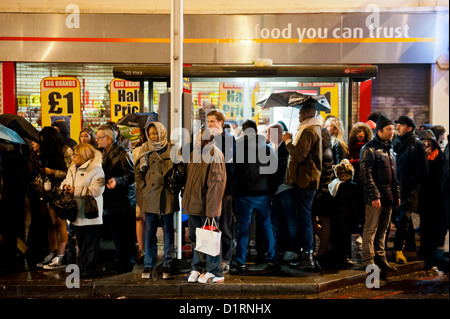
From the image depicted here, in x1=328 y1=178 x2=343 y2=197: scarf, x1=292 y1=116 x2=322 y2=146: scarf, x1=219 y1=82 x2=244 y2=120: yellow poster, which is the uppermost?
x1=219 y1=82 x2=244 y2=120: yellow poster

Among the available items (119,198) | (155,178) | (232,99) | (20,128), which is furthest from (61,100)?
(155,178)

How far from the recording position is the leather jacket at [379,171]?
5867 mm

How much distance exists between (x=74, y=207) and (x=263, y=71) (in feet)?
11.8

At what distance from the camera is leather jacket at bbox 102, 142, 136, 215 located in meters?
5.91

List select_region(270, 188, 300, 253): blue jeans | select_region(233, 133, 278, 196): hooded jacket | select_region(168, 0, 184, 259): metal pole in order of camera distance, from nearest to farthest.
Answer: select_region(233, 133, 278, 196): hooded jacket, select_region(168, 0, 184, 259): metal pole, select_region(270, 188, 300, 253): blue jeans

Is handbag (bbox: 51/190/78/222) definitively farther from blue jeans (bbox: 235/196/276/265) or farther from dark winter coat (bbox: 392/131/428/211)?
dark winter coat (bbox: 392/131/428/211)

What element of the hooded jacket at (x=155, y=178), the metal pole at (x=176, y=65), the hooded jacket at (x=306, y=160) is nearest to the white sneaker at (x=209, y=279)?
the hooded jacket at (x=155, y=178)

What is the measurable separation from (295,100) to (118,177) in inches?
111

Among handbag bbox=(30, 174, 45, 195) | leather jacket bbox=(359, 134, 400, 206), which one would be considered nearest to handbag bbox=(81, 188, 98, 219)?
handbag bbox=(30, 174, 45, 195)

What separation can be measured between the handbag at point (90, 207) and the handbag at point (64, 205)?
148mm

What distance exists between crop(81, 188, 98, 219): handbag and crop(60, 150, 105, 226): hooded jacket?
2.9 inches

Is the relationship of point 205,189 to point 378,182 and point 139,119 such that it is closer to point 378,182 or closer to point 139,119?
point 378,182
